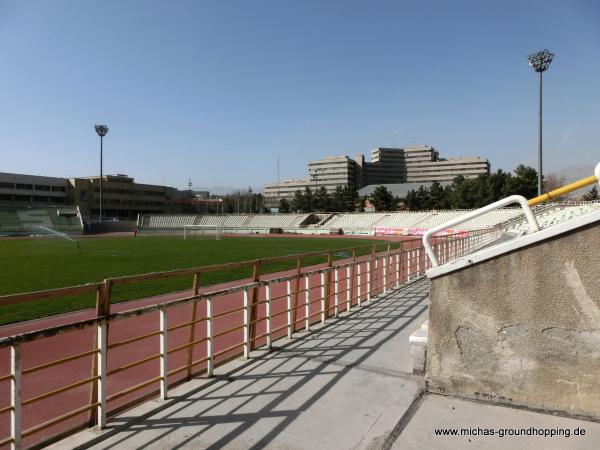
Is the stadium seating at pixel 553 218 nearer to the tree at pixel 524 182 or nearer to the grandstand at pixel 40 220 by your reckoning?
the tree at pixel 524 182

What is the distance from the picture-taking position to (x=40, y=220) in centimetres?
7544

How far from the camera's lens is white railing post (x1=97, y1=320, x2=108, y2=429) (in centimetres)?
372

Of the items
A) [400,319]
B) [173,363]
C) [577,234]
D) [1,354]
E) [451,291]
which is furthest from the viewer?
[400,319]

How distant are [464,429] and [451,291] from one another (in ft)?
4.04

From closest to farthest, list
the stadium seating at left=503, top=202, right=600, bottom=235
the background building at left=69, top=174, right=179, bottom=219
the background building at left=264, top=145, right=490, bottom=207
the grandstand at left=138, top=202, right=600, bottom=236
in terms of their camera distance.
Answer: the stadium seating at left=503, top=202, right=600, bottom=235, the grandstand at left=138, top=202, right=600, bottom=236, the background building at left=69, top=174, right=179, bottom=219, the background building at left=264, top=145, right=490, bottom=207

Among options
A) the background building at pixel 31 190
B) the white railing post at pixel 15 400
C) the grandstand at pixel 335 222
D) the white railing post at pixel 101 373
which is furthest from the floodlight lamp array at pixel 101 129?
the white railing post at pixel 15 400

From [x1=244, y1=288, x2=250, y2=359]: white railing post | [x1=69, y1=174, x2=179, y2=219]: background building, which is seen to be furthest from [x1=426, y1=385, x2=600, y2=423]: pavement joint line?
[x1=69, y1=174, x2=179, y2=219]: background building

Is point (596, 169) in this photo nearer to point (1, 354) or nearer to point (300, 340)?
point (300, 340)

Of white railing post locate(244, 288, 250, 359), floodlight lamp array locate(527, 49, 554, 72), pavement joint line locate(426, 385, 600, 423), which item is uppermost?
floodlight lamp array locate(527, 49, 554, 72)

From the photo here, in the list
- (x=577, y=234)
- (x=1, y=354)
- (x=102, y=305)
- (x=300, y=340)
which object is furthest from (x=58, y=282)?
(x=577, y=234)

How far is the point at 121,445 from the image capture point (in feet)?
11.3

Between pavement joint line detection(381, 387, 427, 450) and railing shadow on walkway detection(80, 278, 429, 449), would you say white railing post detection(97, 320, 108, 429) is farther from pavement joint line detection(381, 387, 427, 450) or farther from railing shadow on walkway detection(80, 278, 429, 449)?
pavement joint line detection(381, 387, 427, 450)

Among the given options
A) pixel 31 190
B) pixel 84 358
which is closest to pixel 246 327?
pixel 84 358

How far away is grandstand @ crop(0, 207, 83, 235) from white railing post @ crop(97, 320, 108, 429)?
246 ft
